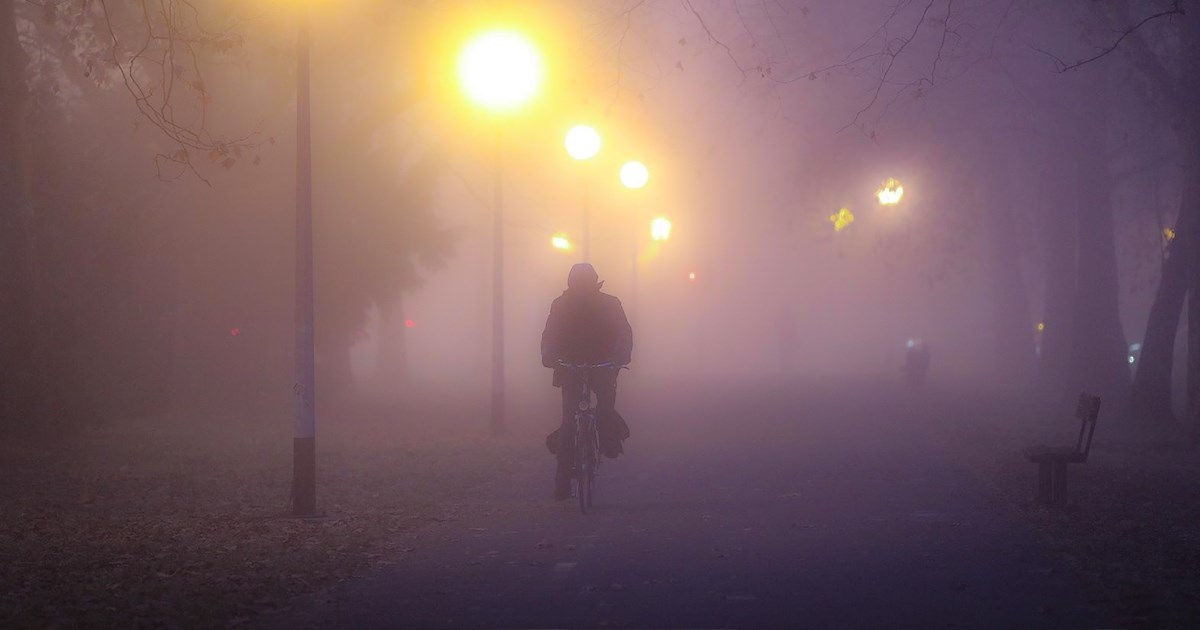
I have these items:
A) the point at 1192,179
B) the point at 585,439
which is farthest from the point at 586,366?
the point at 1192,179

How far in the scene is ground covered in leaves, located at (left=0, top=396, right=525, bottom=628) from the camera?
789 cm

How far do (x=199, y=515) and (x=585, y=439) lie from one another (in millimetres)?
3768

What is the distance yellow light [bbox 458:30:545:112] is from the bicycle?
722cm

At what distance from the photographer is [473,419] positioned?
25.4 metres

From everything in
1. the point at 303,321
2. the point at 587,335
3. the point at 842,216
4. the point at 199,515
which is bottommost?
the point at 199,515

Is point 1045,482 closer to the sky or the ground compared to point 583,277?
closer to the ground

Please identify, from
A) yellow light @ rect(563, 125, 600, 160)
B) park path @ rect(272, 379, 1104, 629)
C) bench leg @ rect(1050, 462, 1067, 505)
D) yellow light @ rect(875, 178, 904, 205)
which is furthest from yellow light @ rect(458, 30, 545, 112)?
yellow light @ rect(875, 178, 904, 205)

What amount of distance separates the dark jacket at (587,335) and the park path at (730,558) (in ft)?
4.81

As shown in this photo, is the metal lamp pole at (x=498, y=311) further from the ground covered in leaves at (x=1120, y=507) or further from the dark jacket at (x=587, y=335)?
the dark jacket at (x=587, y=335)

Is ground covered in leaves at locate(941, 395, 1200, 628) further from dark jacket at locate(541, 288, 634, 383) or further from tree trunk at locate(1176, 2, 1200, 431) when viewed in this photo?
dark jacket at locate(541, 288, 634, 383)

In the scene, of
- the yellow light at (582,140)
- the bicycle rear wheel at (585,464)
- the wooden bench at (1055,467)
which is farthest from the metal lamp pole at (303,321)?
the yellow light at (582,140)

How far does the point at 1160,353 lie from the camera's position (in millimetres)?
22234

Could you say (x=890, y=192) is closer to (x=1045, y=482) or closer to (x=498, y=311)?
(x=498, y=311)

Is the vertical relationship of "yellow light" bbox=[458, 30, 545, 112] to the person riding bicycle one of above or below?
above
